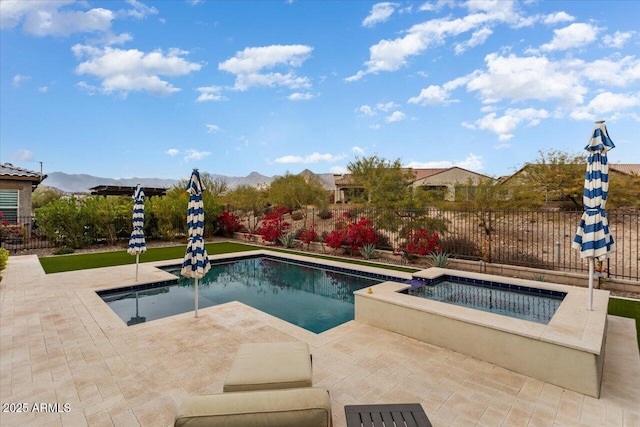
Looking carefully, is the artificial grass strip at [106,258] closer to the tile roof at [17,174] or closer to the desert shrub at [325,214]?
the tile roof at [17,174]

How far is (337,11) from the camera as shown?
1505 cm

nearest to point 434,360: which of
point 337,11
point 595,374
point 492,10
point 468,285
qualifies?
point 595,374

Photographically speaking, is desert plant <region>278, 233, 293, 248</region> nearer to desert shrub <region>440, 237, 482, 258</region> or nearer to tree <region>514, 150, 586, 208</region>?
desert shrub <region>440, 237, 482, 258</region>

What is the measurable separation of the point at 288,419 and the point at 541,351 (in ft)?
11.9

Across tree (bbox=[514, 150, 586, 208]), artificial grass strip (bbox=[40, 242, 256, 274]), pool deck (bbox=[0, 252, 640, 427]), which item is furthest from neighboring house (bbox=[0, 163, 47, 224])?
tree (bbox=[514, 150, 586, 208])

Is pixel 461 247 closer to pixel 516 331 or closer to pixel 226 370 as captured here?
pixel 516 331

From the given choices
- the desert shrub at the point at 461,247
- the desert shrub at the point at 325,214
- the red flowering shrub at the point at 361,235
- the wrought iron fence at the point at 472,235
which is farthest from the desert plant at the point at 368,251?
the desert shrub at the point at 325,214

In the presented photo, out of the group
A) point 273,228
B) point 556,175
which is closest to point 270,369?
point 273,228

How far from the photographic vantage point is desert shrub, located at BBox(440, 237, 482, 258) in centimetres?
1127

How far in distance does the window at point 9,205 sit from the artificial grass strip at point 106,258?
675cm

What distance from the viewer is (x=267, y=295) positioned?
8555 millimetres

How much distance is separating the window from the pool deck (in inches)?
587

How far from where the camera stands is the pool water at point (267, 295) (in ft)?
22.9

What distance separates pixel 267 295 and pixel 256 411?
658 centimetres
